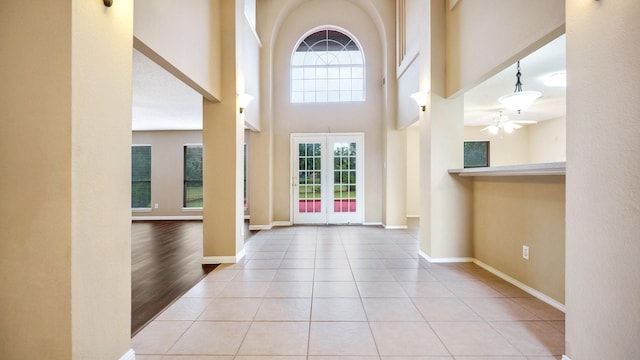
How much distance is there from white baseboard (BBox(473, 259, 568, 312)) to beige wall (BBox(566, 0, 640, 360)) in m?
0.92

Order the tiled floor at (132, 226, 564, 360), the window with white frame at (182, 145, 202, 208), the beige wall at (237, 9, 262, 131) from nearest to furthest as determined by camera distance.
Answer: the tiled floor at (132, 226, 564, 360) < the beige wall at (237, 9, 262, 131) < the window with white frame at (182, 145, 202, 208)

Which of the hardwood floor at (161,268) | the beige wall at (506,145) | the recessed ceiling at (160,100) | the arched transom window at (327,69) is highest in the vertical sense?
the arched transom window at (327,69)

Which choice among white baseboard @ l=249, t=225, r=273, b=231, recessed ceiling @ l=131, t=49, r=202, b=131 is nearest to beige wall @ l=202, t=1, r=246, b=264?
recessed ceiling @ l=131, t=49, r=202, b=131

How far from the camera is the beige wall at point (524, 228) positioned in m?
2.44

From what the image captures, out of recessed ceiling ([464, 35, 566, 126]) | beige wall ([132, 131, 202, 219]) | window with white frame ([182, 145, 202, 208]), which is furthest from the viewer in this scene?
window with white frame ([182, 145, 202, 208])

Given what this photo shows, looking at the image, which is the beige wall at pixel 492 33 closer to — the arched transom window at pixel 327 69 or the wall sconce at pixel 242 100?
the wall sconce at pixel 242 100

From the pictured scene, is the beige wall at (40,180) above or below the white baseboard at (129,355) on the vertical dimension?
above

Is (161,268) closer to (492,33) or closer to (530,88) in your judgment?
(492,33)

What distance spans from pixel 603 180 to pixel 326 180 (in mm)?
5533

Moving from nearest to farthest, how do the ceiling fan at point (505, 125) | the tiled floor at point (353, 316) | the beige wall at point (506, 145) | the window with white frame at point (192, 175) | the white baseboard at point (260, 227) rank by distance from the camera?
the tiled floor at point (353, 316) < the ceiling fan at point (505, 125) < the white baseboard at point (260, 227) < the window with white frame at point (192, 175) < the beige wall at point (506, 145)

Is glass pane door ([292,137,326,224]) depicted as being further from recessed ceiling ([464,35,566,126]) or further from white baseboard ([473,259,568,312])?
white baseboard ([473,259,568,312])

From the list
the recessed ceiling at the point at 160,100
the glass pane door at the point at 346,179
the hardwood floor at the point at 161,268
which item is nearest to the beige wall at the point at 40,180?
the hardwood floor at the point at 161,268

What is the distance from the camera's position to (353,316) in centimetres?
234

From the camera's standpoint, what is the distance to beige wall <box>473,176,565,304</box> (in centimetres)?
244
